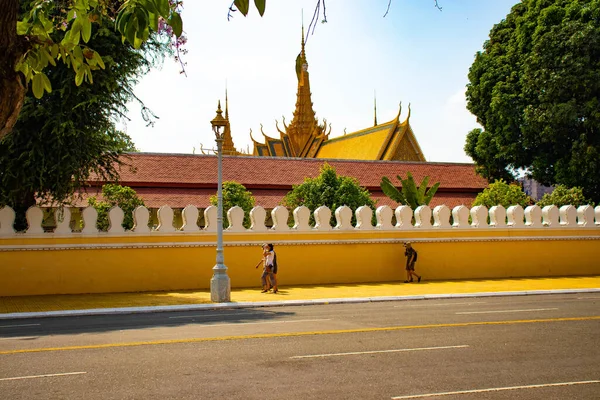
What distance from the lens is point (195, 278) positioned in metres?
20.0

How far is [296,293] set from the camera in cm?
1902

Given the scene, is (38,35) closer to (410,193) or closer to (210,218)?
(210,218)

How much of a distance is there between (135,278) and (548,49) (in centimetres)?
2109

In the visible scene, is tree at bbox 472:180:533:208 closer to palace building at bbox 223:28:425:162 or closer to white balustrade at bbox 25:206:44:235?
palace building at bbox 223:28:425:162

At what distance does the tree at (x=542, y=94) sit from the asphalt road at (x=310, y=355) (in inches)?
738

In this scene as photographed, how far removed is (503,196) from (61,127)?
75.2 ft

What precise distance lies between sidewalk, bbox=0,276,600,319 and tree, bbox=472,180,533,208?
1316 centimetres

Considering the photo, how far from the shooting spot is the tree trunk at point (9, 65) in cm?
388

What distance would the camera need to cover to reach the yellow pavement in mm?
16750

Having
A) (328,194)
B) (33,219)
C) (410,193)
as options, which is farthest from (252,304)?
(410,193)

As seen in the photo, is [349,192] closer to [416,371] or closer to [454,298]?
[454,298]

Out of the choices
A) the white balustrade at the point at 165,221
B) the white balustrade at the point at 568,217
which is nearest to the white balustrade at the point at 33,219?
the white balustrade at the point at 165,221

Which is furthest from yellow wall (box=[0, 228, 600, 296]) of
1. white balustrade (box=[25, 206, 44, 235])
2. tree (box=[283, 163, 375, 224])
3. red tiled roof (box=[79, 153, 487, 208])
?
red tiled roof (box=[79, 153, 487, 208])

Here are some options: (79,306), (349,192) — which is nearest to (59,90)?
(79,306)
